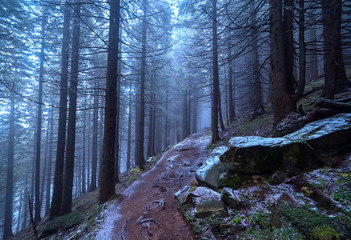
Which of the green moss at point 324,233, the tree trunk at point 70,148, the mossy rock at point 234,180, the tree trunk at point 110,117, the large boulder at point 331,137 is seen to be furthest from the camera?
the tree trunk at point 70,148

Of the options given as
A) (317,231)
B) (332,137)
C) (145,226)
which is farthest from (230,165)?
(145,226)

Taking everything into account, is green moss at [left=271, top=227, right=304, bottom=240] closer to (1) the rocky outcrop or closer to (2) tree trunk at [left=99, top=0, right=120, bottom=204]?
(1) the rocky outcrop

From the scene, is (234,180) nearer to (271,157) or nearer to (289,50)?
(271,157)

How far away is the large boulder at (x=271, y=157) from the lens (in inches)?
137

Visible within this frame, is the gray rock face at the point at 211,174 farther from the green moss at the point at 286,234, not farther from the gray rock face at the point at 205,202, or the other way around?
the green moss at the point at 286,234

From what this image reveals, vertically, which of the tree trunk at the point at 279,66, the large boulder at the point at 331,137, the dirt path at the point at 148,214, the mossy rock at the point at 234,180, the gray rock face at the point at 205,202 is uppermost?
the tree trunk at the point at 279,66

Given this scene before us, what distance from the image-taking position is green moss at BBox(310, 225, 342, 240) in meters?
1.91

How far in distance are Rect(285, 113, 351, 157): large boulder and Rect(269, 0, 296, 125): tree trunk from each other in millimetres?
1462

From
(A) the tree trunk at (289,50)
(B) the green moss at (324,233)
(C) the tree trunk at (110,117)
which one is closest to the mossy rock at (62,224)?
(C) the tree trunk at (110,117)

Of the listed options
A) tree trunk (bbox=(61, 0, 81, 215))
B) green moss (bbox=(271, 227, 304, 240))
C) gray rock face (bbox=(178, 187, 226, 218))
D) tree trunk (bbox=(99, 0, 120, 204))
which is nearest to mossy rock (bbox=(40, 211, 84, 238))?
tree trunk (bbox=(61, 0, 81, 215))

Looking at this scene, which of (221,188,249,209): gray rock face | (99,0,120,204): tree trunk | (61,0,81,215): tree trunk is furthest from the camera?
(61,0,81,215): tree trunk

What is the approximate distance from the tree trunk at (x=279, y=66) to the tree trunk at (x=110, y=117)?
6.28 metres

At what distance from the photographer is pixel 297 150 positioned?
352 cm

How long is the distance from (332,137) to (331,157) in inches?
20.2
